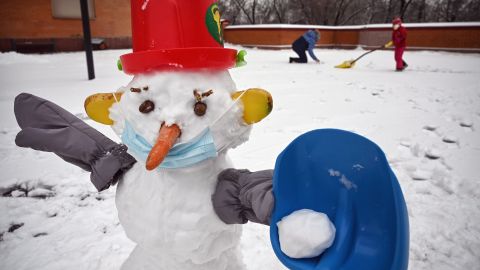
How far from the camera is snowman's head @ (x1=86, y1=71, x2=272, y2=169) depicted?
864 millimetres

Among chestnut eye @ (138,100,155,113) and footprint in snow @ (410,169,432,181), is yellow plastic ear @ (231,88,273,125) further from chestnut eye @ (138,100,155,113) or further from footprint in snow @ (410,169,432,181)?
footprint in snow @ (410,169,432,181)

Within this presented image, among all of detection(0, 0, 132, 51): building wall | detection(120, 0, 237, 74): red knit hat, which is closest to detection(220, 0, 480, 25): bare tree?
detection(0, 0, 132, 51): building wall

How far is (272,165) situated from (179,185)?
1.54m

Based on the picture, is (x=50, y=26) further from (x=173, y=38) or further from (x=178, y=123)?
(x=178, y=123)

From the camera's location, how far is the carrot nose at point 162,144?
771 millimetres

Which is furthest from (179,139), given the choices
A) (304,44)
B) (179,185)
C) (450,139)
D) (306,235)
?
(304,44)

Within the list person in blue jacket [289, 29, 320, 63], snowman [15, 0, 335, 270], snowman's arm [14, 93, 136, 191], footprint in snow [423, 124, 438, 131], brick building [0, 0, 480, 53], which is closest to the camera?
snowman [15, 0, 335, 270]

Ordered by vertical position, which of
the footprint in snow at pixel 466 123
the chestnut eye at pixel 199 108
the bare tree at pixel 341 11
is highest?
the bare tree at pixel 341 11

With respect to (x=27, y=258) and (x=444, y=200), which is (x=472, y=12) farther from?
(x=27, y=258)

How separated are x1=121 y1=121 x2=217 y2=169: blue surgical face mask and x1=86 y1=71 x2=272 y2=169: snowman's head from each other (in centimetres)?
1

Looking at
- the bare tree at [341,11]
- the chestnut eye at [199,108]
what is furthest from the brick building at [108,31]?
the chestnut eye at [199,108]

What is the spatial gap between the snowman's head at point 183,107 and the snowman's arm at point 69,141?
270 mm

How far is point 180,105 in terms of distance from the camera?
0.87 meters

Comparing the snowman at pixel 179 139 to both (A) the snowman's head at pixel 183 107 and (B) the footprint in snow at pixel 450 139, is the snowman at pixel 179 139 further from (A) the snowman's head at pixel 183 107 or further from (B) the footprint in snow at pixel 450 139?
(B) the footprint in snow at pixel 450 139
